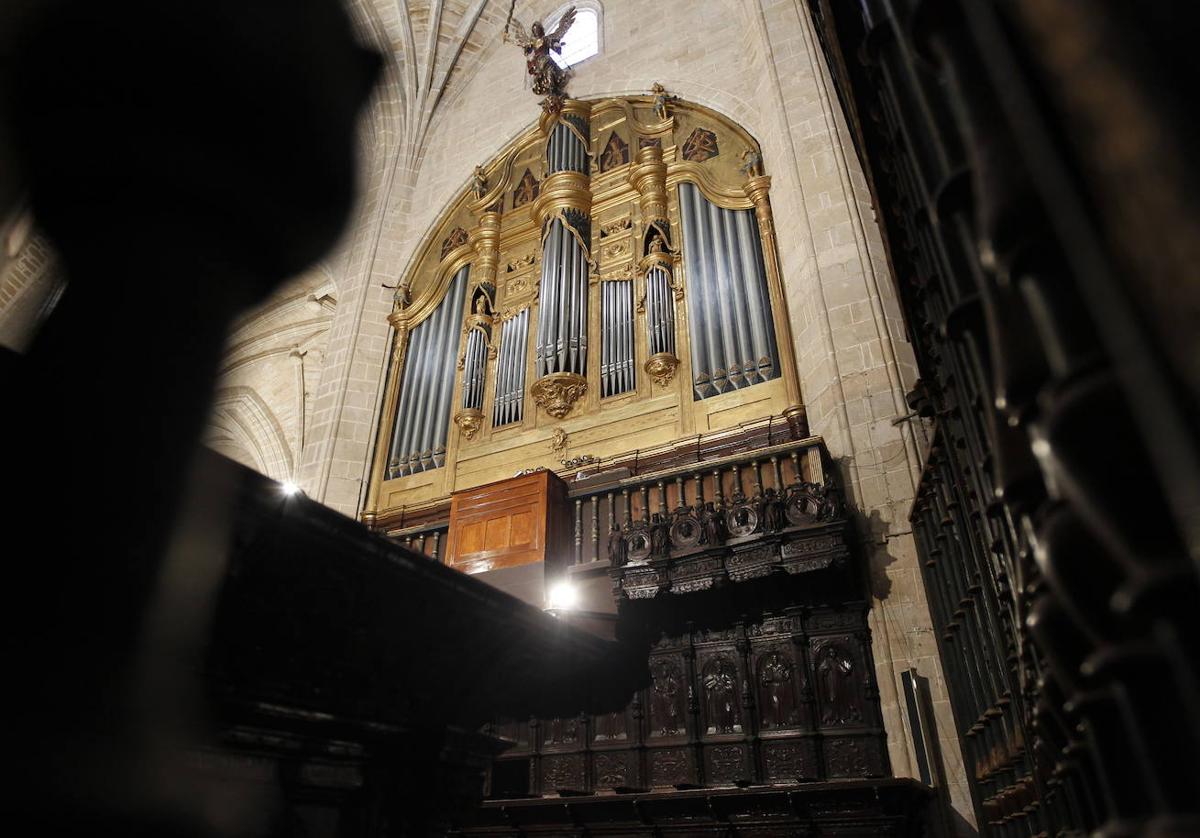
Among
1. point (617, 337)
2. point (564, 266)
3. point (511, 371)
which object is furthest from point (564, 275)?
point (511, 371)

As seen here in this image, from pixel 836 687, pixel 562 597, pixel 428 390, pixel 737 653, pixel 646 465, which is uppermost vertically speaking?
pixel 428 390

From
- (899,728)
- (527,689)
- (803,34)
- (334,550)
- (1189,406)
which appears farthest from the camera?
(803,34)

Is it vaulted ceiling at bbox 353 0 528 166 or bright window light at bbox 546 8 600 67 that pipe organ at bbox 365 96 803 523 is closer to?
bright window light at bbox 546 8 600 67

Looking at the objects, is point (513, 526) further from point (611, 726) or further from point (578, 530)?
point (611, 726)

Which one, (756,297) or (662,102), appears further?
(662,102)

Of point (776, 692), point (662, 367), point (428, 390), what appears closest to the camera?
point (776, 692)

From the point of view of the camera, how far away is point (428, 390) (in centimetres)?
992

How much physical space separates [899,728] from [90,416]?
5406mm

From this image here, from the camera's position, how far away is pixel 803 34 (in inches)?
341

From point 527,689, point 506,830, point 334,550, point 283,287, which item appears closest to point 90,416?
point 283,287

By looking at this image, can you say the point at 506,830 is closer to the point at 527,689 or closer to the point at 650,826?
the point at 650,826

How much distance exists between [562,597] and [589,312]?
13.3 feet

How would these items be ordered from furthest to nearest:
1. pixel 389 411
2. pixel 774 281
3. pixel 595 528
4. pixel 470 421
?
pixel 389 411
pixel 470 421
pixel 774 281
pixel 595 528

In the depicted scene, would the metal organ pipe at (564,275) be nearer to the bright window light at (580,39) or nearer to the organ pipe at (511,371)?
the organ pipe at (511,371)
